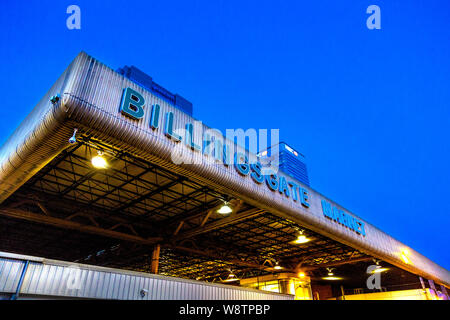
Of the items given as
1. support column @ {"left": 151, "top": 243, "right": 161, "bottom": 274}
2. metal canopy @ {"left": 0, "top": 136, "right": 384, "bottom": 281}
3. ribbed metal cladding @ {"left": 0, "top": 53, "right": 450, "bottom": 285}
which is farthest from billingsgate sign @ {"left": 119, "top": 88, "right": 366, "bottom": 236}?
support column @ {"left": 151, "top": 243, "right": 161, "bottom": 274}

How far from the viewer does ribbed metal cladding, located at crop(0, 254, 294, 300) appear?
11.9 m

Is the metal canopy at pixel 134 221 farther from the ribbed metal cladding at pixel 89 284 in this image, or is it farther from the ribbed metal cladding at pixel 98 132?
the ribbed metal cladding at pixel 89 284

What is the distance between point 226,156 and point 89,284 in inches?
355

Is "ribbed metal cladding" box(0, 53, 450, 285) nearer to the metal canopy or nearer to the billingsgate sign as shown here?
the billingsgate sign

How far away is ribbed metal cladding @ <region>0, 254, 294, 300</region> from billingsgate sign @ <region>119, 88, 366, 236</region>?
24.4ft

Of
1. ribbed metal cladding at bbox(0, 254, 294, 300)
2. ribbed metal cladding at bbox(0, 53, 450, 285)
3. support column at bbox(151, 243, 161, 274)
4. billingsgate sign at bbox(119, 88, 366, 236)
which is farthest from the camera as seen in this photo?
support column at bbox(151, 243, 161, 274)

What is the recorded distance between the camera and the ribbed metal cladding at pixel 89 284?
11914mm

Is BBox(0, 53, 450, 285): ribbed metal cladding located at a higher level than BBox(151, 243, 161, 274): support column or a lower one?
higher

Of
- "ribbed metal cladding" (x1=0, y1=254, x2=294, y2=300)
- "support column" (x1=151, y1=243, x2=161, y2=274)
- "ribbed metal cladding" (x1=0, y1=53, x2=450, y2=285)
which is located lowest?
"ribbed metal cladding" (x1=0, y1=254, x2=294, y2=300)

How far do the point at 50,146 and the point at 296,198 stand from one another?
14.4m

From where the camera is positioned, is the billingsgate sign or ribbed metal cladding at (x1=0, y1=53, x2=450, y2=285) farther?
the billingsgate sign

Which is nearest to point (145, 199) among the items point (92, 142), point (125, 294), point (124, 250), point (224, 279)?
point (125, 294)

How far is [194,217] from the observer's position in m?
23.0

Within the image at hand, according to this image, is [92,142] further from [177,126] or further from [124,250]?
[124,250]
